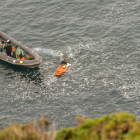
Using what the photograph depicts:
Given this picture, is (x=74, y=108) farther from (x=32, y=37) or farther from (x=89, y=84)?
(x=32, y=37)

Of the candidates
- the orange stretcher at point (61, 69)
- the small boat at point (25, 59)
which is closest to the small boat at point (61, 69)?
the orange stretcher at point (61, 69)

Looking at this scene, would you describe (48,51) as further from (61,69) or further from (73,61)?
(61,69)

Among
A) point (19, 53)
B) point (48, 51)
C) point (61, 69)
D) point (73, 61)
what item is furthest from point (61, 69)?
point (19, 53)

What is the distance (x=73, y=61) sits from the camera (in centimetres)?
4359

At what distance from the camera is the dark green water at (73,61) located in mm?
34625

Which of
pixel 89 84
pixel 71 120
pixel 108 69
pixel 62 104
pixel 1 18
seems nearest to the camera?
pixel 71 120

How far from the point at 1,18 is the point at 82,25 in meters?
18.2

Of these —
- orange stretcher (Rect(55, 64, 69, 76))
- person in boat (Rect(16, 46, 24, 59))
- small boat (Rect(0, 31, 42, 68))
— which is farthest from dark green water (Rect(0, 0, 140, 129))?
person in boat (Rect(16, 46, 24, 59))

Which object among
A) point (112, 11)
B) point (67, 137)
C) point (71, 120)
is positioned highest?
point (112, 11)

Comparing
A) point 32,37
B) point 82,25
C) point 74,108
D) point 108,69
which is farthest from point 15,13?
point 74,108

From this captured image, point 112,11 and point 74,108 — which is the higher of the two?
point 112,11

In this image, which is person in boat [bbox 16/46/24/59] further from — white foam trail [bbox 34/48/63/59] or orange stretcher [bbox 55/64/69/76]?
orange stretcher [bbox 55/64/69/76]

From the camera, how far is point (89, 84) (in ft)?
125

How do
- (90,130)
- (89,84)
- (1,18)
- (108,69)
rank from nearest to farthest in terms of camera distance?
(90,130), (89,84), (108,69), (1,18)
